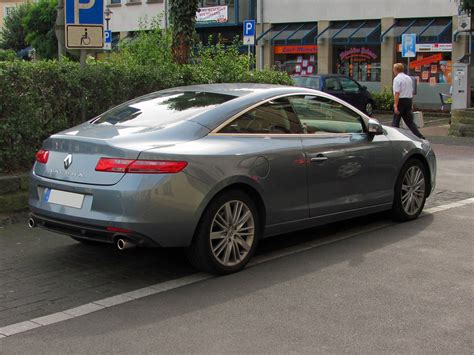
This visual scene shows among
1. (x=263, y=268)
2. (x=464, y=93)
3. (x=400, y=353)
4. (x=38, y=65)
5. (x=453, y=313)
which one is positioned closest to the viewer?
(x=400, y=353)

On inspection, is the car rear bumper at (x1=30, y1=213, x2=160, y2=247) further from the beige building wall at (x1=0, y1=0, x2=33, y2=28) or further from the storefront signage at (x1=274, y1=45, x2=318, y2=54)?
the beige building wall at (x1=0, y1=0, x2=33, y2=28)

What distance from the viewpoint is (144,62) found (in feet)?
39.4

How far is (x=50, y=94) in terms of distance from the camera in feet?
27.4

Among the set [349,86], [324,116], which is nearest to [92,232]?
[324,116]

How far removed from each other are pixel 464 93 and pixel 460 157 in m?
7.04

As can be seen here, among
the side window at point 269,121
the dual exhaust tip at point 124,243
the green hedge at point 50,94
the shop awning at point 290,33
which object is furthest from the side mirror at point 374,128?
the shop awning at point 290,33

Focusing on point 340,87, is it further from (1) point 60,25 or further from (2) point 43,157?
(2) point 43,157

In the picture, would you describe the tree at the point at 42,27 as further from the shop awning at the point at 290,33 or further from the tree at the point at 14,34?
the shop awning at the point at 290,33

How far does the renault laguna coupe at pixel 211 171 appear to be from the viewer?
5148 mm

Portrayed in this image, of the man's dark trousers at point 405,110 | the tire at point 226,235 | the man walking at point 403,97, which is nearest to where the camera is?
the tire at point 226,235

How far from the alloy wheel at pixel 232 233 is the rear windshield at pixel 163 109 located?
0.87 m

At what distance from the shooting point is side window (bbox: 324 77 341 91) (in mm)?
23614

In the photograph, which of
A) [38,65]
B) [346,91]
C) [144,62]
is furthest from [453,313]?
[346,91]

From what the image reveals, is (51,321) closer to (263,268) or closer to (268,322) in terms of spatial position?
(268,322)
